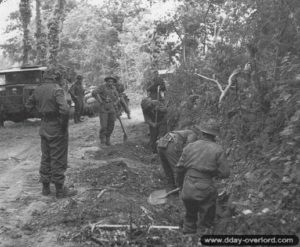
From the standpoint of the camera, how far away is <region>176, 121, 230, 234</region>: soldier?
570 cm

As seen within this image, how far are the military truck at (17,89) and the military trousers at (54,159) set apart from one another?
9.81m

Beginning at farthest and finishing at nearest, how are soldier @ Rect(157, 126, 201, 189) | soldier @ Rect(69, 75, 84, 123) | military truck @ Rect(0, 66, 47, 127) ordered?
soldier @ Rect(69, 75, 84, 123), military truck @ Rect(0, 66, 47, 127), soldier @ Rect(157, 126, 201, 189)

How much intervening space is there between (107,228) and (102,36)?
3592 cm

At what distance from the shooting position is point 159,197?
24.8 ft

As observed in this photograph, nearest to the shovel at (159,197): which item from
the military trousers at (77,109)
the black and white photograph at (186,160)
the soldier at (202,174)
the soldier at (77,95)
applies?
the black and white photograph at (186,160)

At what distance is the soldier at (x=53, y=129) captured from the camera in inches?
298

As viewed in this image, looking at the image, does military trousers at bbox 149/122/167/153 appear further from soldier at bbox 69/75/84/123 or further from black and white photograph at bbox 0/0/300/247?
soldier at bbox 69/75/84/123

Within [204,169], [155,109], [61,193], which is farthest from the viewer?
[155,109]

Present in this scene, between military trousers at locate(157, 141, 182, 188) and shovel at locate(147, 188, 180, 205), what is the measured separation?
0.36 meters

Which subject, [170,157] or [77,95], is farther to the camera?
[77,95]

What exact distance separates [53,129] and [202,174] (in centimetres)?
292

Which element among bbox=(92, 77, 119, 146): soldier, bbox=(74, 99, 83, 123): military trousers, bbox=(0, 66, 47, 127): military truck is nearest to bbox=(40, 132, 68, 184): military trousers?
bbox=(92, 77, 119, 146): soldier

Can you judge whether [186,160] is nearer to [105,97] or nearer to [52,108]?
[52,108]

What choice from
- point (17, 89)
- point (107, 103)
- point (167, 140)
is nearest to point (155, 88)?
point (107, 103)
